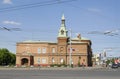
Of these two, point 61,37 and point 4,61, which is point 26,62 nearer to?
point 61,37

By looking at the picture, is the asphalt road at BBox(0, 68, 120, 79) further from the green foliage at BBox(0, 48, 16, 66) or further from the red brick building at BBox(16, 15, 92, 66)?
the green foliage at BBox(0, 48, 16, 66)

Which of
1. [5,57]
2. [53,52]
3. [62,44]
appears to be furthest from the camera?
[5,57]

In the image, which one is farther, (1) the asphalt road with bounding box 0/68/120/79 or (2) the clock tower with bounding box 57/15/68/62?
(2) the clock tower with bounding box 57/15/68/62

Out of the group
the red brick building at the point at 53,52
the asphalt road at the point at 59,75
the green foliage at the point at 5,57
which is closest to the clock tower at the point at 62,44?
the red brick building at the point at 53,52

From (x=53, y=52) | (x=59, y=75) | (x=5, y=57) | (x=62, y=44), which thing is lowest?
(x=59, y=75)

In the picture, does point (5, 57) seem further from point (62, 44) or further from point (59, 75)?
point (59, 75)

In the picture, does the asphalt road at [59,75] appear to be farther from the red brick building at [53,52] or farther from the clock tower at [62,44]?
the clock tower at [62,44]

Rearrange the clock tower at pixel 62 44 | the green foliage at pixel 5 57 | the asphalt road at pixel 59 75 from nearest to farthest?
1. the asphalt road at pixel 59 75
2. the clock tower at pixel 62 44
3. the green foliage at pixel 5 57

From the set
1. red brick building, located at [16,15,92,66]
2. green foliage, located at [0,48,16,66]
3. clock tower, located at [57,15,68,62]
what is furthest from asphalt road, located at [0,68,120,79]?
green foliage, located at [0,48,16,66]

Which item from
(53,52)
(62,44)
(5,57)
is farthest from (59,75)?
(5,57)

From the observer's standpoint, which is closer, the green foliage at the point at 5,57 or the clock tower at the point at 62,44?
the clock tower at the point at 62,44

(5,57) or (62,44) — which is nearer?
(62,44)

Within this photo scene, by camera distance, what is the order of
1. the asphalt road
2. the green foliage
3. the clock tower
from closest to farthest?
Answer: the asphalt road < the clock tower < the green foliage

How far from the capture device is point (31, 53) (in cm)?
14250
